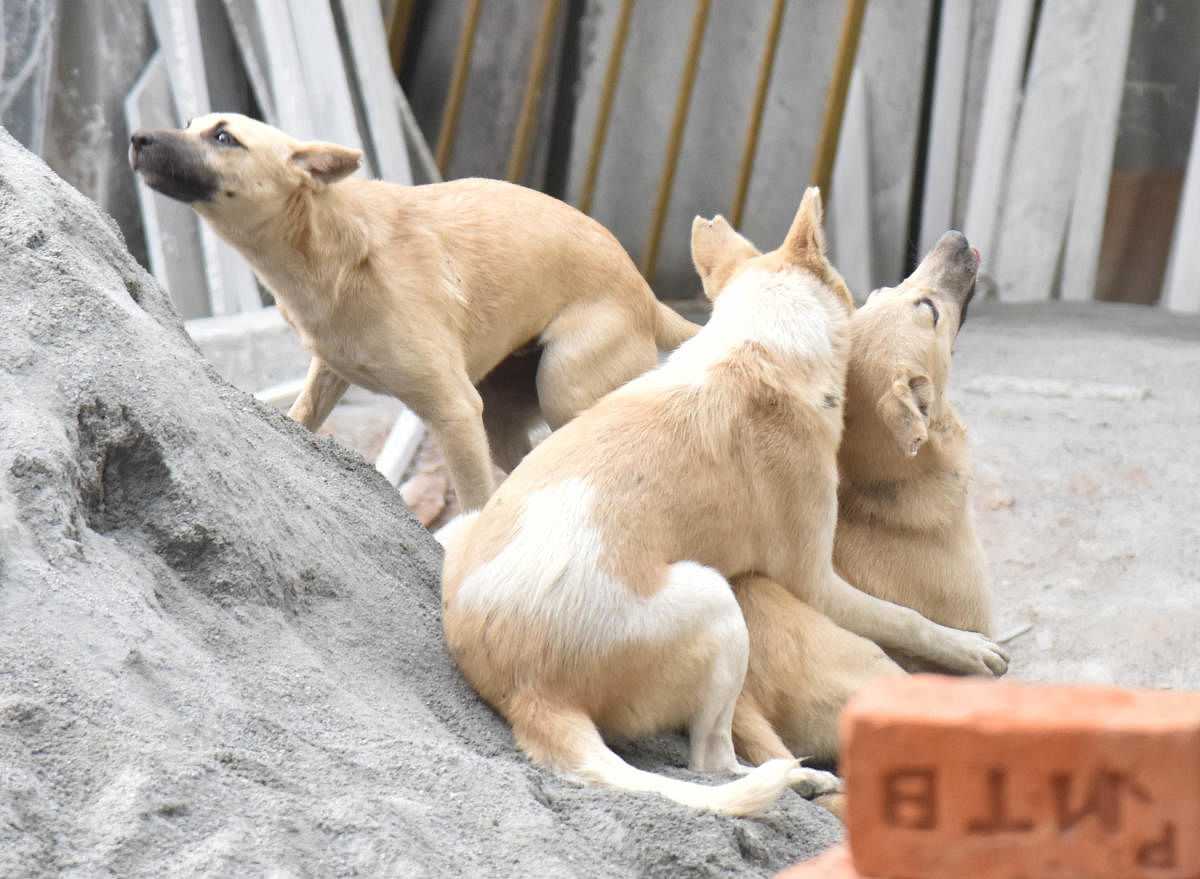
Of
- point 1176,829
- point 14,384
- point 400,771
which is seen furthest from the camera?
point 14,384

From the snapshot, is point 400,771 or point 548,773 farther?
point 548,773

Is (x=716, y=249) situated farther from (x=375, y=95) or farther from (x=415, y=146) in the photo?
(x=415, y=146)

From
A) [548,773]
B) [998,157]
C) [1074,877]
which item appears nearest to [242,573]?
[548,773]

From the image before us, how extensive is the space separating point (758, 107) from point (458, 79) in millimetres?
1813

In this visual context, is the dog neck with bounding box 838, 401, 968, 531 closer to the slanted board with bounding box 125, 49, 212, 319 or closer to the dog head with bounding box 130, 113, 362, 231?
the dog head with bounding box 130, 113, 362, 231

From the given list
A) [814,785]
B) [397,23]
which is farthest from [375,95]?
[814,785]

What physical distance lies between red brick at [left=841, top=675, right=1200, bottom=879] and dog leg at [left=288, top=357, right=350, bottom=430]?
10.5 ft

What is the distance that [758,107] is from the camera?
8.20 m

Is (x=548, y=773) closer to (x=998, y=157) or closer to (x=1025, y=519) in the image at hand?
(x=1025, y=519)

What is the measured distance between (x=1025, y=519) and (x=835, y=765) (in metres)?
2.27

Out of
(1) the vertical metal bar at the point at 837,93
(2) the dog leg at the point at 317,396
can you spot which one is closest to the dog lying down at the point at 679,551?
(2) the dog leg at the point at 317,396

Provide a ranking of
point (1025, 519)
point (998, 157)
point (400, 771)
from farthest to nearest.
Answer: point (998, 157) < point (1025, 519) < point (400, 771)

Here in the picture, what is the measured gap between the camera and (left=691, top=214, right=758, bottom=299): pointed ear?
12.1 feet

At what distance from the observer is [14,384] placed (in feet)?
8.59
